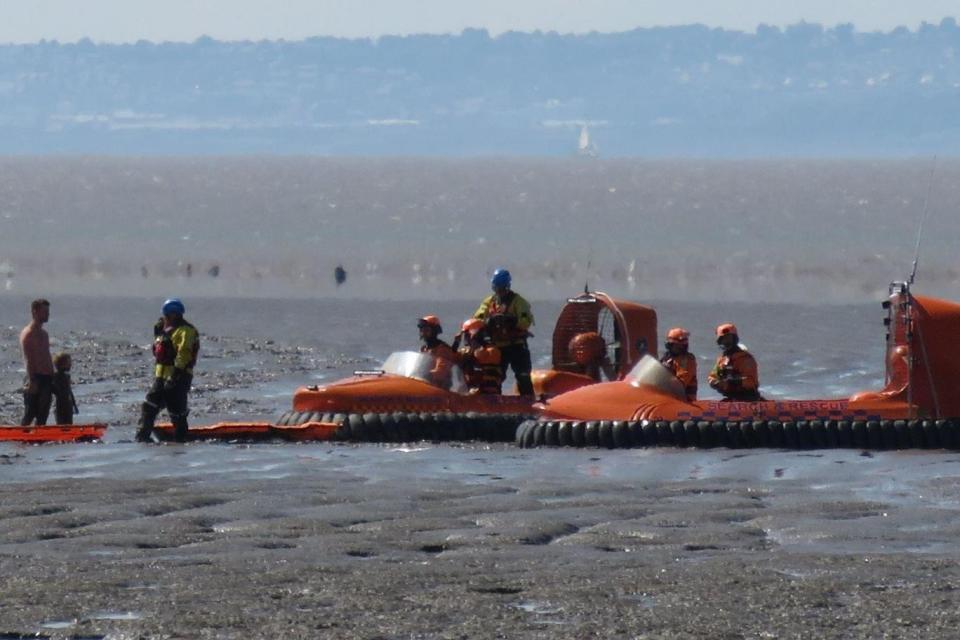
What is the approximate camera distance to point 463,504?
12.4 metres

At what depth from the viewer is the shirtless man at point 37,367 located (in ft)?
55.5

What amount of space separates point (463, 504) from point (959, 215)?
8315 cm

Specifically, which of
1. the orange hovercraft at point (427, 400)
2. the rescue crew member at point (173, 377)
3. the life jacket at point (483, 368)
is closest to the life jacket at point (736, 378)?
the orange hovercraft at point (427, 400)

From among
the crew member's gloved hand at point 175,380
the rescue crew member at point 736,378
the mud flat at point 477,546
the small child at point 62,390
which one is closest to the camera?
the mud flat at point 477,546

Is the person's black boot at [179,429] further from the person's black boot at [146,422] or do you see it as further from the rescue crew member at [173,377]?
the person's black boot at [146,422]

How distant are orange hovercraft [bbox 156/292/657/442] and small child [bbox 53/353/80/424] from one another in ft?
3.73

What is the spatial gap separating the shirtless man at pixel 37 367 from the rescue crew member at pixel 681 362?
4.57 metres

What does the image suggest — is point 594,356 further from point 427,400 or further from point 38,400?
point 38,400

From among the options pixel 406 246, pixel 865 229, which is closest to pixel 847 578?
pixel 406 246

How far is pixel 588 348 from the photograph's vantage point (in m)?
18.4

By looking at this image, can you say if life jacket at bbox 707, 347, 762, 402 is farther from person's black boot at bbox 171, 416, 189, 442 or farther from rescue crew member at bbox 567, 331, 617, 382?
person's black boot at bbox 171, 416, 189, 442

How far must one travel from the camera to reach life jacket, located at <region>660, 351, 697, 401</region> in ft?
55.1

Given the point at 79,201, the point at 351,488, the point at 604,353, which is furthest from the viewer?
the point at 79,201

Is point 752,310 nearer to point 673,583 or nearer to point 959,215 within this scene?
point 673,583
